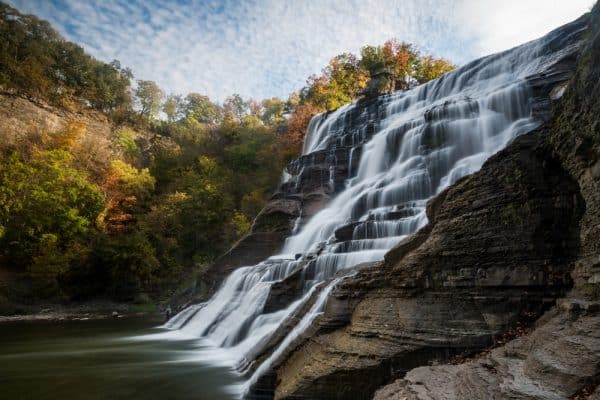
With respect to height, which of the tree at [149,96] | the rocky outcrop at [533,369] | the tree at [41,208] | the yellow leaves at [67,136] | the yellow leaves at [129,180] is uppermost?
the tree at [149,96]

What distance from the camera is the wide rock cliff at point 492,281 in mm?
4730

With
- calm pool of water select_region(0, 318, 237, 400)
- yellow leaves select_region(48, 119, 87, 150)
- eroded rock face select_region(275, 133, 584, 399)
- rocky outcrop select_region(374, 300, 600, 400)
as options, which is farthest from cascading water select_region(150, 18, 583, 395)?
yellow leaves select_region(48, 119, 87, 150)

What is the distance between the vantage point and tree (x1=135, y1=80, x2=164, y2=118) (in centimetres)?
5203

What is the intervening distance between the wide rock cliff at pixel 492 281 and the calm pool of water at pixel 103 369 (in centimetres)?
257

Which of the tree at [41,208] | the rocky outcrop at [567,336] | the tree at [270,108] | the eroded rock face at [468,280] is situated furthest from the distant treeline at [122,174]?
the rocky outcrop at [567,336]

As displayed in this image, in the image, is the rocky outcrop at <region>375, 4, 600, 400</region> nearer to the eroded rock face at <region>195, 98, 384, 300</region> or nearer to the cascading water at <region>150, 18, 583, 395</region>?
the cascading water at <region>150, 18, 583, 395</region>

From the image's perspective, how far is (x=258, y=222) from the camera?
68.1ft

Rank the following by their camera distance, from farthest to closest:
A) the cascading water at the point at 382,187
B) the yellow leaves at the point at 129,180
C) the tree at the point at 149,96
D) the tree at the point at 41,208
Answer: the tree at the point at 149,96
the yellow leaves at the point at 129,180
the tree at the point at 41,208
the cascading water at the point at 382,187

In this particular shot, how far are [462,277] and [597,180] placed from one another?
221 centimetres

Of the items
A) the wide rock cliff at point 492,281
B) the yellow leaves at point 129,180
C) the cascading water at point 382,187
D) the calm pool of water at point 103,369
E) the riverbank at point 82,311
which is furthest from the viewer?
the yellow leaves at point 129,180

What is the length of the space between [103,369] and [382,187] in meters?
12.7

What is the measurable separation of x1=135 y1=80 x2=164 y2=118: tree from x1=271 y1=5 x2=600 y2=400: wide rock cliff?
5104 centimetres

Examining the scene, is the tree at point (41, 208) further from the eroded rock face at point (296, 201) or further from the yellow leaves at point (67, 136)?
the eroded rock face at point (296, 201)

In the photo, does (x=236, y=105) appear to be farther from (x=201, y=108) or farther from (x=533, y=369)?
(x=533, y=369)
